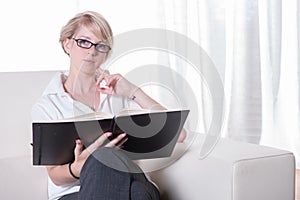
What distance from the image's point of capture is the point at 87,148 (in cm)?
158

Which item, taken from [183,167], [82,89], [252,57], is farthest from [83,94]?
[252,57]

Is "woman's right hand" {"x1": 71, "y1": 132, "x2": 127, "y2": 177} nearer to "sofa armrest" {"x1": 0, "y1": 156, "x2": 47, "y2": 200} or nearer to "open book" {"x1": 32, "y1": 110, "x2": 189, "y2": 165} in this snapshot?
"open book" {"x1": 32, "y1": 110, "x2": 189, "y2": 165}

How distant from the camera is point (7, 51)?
3436 mm

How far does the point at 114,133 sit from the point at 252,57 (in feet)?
6.43

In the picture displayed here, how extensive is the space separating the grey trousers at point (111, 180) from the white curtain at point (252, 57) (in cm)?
191

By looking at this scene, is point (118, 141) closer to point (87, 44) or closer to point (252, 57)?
point (87, 44)

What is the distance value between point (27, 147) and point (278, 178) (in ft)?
2.52

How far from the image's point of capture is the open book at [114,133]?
1.48m

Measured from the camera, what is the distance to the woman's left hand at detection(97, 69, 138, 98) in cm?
184

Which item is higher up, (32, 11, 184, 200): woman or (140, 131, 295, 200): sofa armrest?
(32, 11, 184, 200): woman

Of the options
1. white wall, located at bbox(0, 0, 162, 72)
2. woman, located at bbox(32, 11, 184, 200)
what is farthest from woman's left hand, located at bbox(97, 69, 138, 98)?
white wall, located at bbox(0, 0, 162, 72)

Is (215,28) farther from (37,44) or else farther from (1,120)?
(1,120)

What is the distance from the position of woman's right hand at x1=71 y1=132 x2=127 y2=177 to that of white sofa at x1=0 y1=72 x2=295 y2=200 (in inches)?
8.7

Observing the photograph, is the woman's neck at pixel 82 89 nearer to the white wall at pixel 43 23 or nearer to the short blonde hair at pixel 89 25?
the short blonde hair at pixel 89 25
